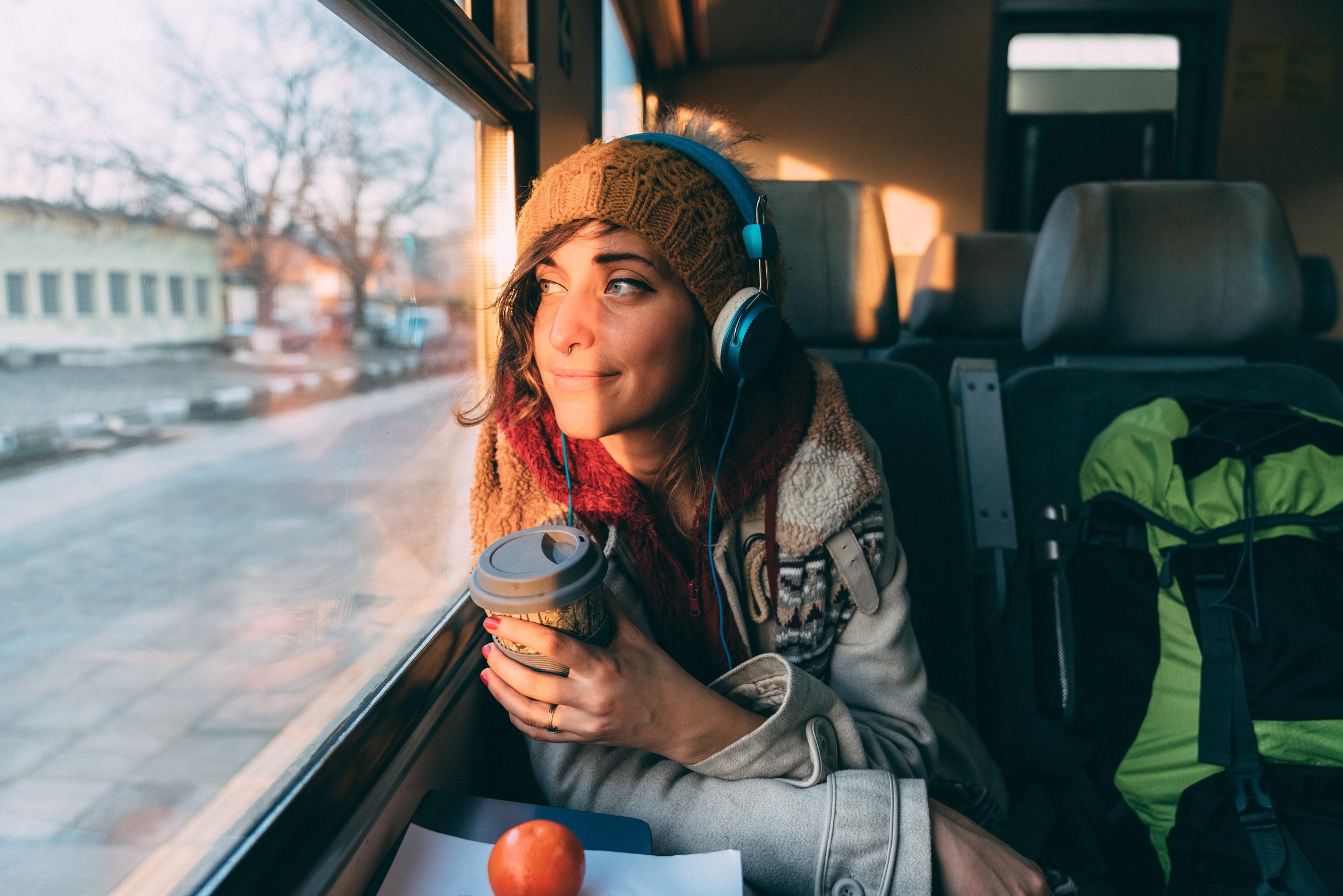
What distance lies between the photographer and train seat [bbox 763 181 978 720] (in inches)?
50.4

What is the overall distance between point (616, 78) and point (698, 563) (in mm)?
2092

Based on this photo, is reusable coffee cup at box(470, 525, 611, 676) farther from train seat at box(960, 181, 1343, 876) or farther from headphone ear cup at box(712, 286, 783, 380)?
train seat at box(960, 181, 1343, 876)

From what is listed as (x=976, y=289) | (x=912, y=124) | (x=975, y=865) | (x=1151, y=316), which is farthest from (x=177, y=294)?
(x=912, y=124)

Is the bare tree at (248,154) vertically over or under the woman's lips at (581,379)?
over

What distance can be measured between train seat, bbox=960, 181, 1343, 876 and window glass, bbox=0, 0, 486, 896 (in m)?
1.05

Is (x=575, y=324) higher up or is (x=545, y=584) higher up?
(x=575, y=324)

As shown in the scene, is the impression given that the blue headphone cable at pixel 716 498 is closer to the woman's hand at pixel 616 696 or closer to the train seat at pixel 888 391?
the woman's hand at pixel 616 696

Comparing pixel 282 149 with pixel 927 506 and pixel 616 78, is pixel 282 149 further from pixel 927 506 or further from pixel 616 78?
pixel 616 78

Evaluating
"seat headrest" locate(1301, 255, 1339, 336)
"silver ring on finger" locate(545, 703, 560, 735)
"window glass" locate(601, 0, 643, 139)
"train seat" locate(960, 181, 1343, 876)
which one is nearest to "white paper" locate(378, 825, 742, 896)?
"silver ring on finger" locate(545, 703, 560, 735)

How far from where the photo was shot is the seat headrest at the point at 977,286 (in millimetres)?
2828

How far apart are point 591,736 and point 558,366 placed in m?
0.34

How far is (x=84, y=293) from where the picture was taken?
44 cm

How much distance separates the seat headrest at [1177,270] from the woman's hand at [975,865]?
39.3 inches

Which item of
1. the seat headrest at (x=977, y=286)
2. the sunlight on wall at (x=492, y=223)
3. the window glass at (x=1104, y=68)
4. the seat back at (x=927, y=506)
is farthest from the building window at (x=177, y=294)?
the window glass at (x=1104, y=68)
